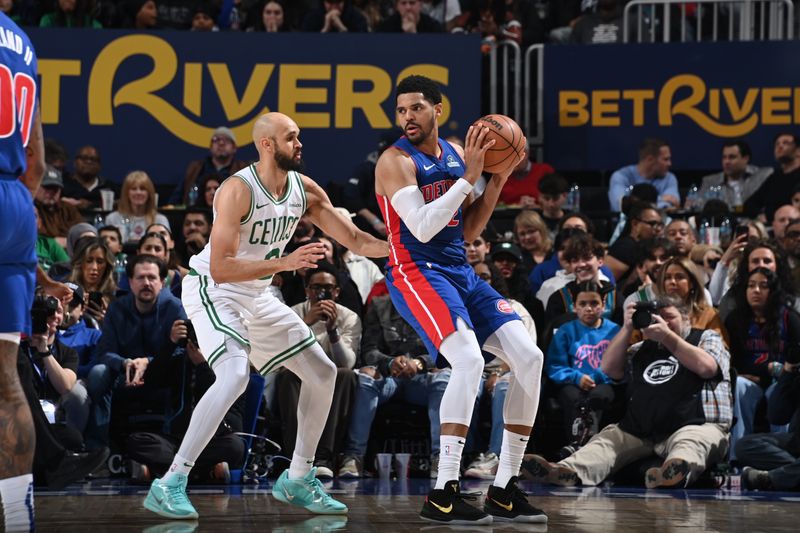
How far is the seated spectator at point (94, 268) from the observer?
9.02 m

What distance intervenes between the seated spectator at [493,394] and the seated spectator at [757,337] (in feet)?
4.58

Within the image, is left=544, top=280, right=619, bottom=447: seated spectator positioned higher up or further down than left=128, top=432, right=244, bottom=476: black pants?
higher up

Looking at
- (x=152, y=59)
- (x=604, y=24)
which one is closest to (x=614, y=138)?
(x=604, y=24)

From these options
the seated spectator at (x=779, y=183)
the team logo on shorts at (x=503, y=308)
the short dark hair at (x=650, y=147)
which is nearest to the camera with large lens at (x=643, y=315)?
the team logo on shorts at (x=503, y=308)

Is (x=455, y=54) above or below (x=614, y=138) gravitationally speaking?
above

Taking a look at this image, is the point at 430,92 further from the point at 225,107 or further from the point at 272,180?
the point at 225,107

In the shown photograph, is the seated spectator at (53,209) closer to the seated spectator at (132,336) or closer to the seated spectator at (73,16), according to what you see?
the seated spectator at (132,336)

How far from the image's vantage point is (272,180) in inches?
238

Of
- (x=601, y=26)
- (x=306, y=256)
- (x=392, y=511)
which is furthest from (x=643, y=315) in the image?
(x=601, y=26)

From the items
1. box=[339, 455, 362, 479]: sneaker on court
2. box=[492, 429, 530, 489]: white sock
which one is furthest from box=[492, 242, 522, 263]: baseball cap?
box=[492, 429, 530, 489]: white sock

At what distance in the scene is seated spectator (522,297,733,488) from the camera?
7.61 meters

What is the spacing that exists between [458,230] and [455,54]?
20.8ft

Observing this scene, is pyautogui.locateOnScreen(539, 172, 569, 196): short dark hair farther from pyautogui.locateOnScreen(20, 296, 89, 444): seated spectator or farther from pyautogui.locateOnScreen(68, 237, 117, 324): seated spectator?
pyautogui.locateOnScreen(20, 296, 89, 444): seated spectator

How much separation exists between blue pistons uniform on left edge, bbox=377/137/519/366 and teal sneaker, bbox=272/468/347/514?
869 millimetres
